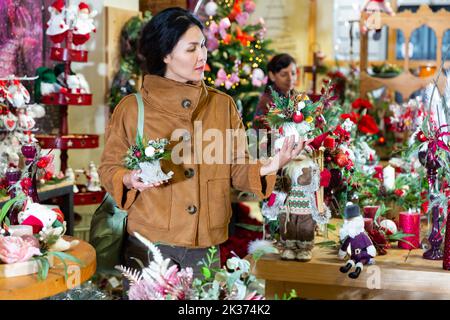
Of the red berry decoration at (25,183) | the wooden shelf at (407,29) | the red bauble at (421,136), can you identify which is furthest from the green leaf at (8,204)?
the wooden shelf at (407,29)

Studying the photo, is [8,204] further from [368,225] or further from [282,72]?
[282,72]

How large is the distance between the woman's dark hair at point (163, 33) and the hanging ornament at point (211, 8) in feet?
13.0

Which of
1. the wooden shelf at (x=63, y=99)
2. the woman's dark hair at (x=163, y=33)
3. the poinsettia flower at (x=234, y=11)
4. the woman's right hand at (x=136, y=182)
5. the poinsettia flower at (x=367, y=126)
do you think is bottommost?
the woman's right hand at (x=136, y=182)

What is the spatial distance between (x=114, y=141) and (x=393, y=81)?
5.00m

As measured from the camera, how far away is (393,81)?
23.3 ft

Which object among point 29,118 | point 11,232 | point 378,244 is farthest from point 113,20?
point 11,232

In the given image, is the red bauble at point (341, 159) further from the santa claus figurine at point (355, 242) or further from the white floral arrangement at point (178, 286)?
the white floral arrangement at point (178, 286)

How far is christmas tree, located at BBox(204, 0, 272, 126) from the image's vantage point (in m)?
6.48

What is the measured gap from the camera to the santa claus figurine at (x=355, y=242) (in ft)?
9.14

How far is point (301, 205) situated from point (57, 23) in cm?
231

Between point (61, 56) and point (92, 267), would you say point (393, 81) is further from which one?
point (92, 267)

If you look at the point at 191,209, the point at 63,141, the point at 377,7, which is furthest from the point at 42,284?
the point at 377,7

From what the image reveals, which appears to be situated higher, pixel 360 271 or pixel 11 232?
pixel 11 232

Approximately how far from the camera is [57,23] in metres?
4.63
